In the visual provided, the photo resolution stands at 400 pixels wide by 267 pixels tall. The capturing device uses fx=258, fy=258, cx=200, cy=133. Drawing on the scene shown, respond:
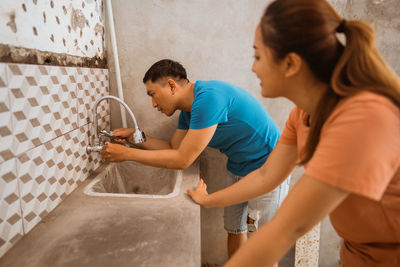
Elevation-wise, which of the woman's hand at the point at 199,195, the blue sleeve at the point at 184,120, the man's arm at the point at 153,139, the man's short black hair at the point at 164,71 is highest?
the man's short black hair at the point at 164,71

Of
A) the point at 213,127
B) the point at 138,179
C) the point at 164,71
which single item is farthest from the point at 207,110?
the point at 138,179

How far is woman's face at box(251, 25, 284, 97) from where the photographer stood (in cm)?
60

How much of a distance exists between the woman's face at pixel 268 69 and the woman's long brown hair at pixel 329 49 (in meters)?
0.03

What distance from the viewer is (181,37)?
5.32ft

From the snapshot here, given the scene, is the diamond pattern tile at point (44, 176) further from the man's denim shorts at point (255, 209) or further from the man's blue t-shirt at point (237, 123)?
the man's denim shorts at point (255, 209)

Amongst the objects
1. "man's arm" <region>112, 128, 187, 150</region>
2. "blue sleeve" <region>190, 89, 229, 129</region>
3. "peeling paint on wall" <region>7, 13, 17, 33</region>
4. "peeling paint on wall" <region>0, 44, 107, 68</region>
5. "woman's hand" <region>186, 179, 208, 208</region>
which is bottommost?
"woman's hand" <region>186, 179, 208, 208</region>

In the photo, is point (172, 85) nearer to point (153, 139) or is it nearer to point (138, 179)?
point (153, 139)

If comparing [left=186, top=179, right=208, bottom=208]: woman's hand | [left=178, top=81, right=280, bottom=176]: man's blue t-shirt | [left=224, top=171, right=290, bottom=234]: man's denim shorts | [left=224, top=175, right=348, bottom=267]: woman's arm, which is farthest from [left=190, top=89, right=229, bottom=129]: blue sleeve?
[left=224, top=175, right=348, bottom=267]: woman's arm

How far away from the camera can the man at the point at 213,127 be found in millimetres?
1146

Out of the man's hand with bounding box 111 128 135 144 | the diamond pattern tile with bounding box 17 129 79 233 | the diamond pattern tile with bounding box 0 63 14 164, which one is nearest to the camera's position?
the diamond pattern tile with bounding box 0 63 14 164

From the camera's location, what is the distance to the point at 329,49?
543 mm

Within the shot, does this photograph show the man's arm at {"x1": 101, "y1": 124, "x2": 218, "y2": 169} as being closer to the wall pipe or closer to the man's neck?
the man's neck

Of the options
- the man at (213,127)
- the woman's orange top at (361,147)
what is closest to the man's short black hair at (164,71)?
the man at (213,127)

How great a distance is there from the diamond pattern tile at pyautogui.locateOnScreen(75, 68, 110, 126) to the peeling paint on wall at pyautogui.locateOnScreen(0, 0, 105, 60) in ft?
0.31
